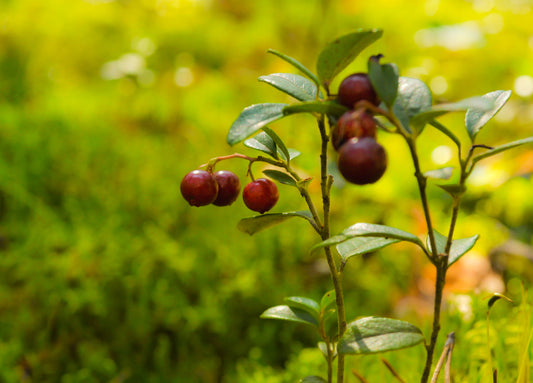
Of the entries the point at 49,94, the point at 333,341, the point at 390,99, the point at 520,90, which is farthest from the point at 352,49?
the point at 49,94

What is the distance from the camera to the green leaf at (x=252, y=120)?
473mm

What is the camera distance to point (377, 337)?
56cm

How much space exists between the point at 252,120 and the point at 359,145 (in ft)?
0.41

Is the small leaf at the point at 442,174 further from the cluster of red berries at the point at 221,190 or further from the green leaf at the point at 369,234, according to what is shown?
the cluster of red berries at the point at 221,190

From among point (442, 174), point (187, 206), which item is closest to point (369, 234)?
point (442, 174)

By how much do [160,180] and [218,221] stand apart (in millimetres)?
297

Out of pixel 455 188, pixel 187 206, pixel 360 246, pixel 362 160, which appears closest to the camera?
pixel 362 160

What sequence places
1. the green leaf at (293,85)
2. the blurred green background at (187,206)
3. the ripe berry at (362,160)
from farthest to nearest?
the blurred green background at (187,206), the green leaf at (293,85), the ripe berry at (362,160)

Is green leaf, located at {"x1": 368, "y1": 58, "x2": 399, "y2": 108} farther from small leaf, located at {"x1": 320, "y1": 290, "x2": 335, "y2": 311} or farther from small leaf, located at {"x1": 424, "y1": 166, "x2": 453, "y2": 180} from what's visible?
small leaf, located at {"x1": 320, "y1": 290, "x2": 335, "y2": 311}

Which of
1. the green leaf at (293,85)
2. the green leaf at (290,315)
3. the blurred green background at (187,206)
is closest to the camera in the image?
the green leaf at (293,85)

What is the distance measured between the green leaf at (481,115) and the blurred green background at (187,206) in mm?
471

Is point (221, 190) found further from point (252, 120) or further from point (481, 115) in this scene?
point (481, 115)

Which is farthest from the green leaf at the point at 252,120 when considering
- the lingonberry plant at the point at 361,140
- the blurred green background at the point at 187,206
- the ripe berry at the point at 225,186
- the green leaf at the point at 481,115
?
the blurred green background at the point at 187,206

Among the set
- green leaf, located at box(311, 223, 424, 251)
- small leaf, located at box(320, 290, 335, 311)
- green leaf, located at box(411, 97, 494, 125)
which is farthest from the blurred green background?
green leaf, located at box(411, 97, 494, 125)
